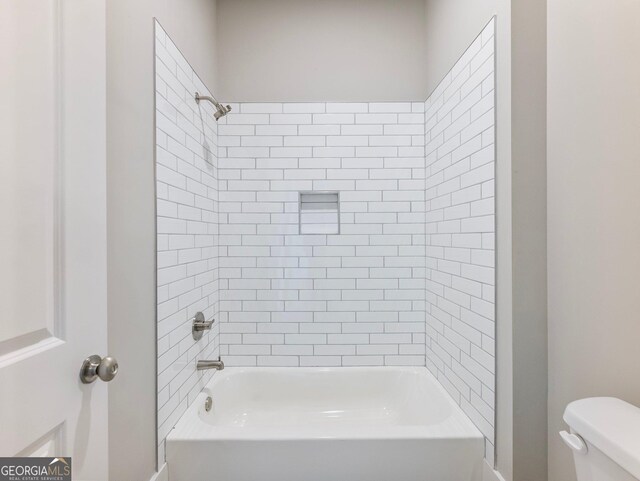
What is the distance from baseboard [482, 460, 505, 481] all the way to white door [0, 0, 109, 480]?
1386mm

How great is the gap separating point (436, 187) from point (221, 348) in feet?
5.70

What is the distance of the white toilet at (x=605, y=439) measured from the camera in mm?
689

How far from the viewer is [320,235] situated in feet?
7.02

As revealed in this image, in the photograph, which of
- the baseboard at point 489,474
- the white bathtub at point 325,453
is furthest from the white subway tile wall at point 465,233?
the white bathtub at point 325,453

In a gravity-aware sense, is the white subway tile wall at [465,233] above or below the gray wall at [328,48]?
below

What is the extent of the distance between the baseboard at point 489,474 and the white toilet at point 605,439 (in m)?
0.54

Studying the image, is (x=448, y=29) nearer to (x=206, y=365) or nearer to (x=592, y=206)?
(x=592, y=206)

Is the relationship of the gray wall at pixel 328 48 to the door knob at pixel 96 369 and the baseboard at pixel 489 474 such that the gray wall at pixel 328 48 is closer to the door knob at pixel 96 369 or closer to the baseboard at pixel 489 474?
the door knob at pixel 96 369

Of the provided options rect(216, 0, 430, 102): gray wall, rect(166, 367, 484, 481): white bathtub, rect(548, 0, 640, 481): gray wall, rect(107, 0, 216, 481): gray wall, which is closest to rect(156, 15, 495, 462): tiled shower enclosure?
rect(216, 0, 430, 102): gray wall

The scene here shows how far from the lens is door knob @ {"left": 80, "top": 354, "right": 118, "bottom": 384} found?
717 millimetres

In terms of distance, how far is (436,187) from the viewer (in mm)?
1944

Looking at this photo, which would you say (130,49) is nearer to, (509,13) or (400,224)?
(509,13)

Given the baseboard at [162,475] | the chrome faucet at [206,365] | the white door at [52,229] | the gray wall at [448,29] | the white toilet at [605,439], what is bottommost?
the baseboard at [162,475]

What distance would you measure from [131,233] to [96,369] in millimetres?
557
